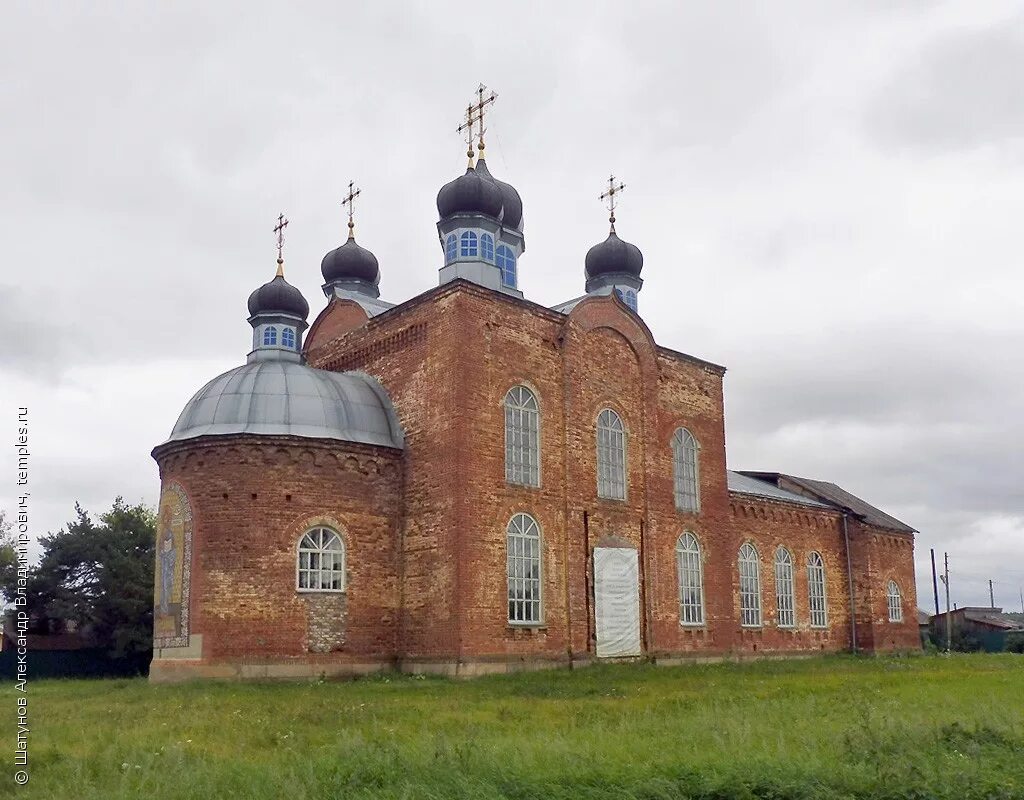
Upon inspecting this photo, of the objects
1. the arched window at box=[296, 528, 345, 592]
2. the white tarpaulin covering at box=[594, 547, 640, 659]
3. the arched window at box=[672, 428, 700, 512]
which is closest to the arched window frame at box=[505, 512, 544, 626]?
the white tarpaulin covering at box=[594, 547, 640, 659]

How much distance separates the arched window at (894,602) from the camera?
3297 cm

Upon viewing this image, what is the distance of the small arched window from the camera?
2344 centimetres

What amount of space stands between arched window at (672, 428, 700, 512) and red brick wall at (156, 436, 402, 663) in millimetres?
7902

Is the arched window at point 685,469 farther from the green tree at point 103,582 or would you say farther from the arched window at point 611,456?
the green tree at point 103,582

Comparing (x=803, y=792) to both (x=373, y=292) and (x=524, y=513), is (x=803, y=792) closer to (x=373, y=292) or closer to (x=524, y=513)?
(x=524, y=513)

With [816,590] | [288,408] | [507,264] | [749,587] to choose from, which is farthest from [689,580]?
[288,408]

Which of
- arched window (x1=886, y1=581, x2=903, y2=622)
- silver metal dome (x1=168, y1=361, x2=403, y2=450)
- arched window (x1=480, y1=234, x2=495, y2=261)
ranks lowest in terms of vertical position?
arched window (x1=886, y1=581, x2=903, y2=622)

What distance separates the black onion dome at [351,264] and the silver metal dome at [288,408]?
7305 millimetres

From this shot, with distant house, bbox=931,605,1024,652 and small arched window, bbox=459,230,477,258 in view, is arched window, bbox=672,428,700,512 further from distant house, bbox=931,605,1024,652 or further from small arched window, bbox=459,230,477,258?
distant house, bbox=931,605,1024,652

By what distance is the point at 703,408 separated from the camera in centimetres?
2584

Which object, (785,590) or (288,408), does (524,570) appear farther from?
(785,590)

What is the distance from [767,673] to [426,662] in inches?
269

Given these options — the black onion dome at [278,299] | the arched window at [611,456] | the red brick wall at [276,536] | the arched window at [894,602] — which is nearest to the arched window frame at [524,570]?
the red brick wall at [276,536]

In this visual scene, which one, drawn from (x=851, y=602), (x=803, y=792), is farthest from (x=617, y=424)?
(x=803, y=792)
